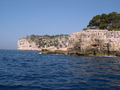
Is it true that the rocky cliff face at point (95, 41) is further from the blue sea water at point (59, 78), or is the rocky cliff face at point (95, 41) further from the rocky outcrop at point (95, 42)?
the blue sea water at point (59, 78)

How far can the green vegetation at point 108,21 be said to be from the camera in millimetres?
69312

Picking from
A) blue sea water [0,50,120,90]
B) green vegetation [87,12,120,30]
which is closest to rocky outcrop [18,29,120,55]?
green vegetation [87,12,120,30]

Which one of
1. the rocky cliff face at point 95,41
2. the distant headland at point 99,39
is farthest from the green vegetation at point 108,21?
the rocky cliff face at point 95,41

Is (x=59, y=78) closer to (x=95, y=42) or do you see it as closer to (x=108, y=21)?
(x=95, y=42)

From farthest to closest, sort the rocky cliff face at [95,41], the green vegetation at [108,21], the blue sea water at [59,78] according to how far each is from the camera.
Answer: the green vegetation at [108,21], the rocky cliff face at [95,41], the blue sea water at [59,78]

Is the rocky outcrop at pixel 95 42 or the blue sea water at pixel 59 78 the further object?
the rocky outcrop at pixel 95 42

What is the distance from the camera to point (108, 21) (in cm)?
7044

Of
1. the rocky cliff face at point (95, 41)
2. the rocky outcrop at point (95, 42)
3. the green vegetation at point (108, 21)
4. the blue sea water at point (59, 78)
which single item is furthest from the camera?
the green vegetation at point (108, 21)

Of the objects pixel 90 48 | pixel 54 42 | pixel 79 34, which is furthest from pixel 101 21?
pixel 54 42

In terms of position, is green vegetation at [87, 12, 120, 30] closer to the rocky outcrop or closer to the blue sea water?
the rocky outcrop

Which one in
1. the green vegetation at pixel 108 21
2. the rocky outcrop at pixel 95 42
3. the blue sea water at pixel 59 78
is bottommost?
the blue sea water at pixel 59 78

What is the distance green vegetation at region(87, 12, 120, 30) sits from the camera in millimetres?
69312

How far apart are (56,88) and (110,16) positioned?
219ft

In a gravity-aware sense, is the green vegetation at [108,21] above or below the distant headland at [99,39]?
above
